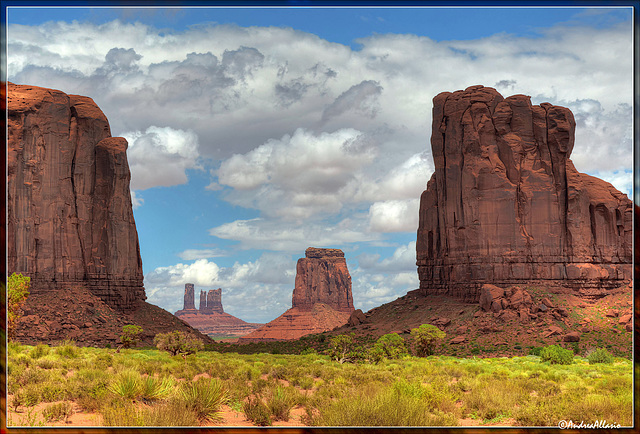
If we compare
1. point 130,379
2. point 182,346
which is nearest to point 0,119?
point 130,379

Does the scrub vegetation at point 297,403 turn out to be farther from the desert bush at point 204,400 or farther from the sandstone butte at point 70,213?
the sandstone butte at point 70,213

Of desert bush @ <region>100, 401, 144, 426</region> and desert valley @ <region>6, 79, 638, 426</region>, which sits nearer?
desert bush @ <region>100, 401, 144, 426</region>

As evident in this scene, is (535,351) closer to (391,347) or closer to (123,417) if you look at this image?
(391,347)

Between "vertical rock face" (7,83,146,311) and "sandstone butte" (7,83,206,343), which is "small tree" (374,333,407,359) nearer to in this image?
"sandstone butte" (7,83,206,343)

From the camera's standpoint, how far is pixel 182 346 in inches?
1588

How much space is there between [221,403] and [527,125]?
62061 mm

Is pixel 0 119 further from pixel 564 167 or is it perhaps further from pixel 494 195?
pixel 564 167

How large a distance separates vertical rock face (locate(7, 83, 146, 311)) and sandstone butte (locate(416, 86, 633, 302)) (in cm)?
4198

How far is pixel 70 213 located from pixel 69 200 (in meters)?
1.59

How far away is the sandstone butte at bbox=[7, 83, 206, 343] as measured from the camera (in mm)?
64062

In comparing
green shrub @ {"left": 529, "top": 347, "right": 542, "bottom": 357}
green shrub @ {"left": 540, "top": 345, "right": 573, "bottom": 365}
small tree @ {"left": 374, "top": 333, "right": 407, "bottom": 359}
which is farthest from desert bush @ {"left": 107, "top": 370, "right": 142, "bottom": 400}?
green shrub @ {"left": 529, "top": 347, "right": 542, "bottom": 357}

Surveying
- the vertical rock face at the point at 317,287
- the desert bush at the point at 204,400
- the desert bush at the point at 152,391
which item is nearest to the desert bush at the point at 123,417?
the desert bush at the point at 204,400

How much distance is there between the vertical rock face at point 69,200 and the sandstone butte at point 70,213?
0.11 metres

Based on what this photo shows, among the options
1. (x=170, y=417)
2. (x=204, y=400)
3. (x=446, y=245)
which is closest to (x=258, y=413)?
(x=204, y=400)
